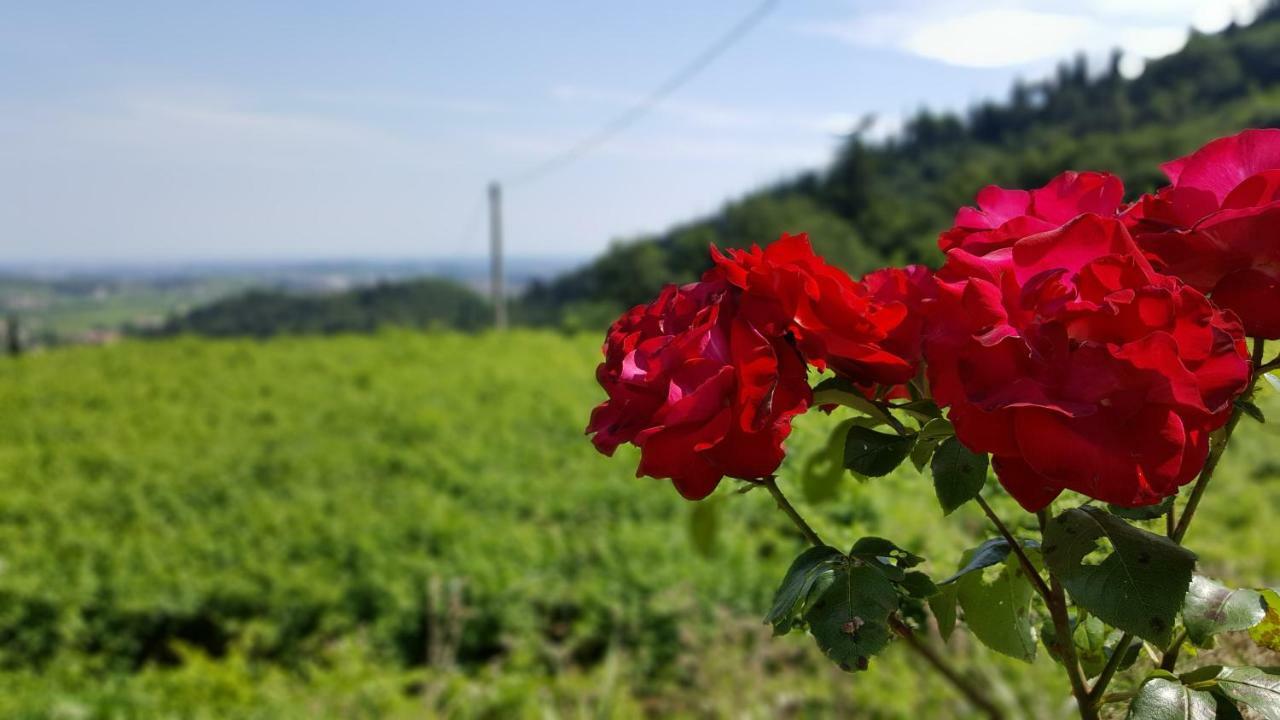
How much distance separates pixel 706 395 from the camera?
1.36 feet

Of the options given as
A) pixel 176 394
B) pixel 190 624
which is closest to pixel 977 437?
pixel 190 624

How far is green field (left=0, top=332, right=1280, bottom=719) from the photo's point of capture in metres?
2.65

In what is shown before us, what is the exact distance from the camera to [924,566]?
0.75m

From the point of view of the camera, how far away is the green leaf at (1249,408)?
42 centimetres

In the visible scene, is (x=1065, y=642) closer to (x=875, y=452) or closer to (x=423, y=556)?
(x=875, y=452)

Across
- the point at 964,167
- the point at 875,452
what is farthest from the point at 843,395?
the point at 964,167

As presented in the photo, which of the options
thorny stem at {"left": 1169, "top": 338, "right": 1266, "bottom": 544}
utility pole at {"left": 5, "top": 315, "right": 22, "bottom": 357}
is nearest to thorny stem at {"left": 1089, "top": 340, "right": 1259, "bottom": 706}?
thorny stem at {"left": 1169, "top": 338, "right": 1266, "bottom": 544}

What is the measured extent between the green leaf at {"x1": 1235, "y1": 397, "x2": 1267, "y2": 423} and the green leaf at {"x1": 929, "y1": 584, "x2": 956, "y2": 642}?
17cm

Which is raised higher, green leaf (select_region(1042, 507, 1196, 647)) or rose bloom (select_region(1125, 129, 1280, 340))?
rose bloom (select_region(1125, 129, 1280, 340))

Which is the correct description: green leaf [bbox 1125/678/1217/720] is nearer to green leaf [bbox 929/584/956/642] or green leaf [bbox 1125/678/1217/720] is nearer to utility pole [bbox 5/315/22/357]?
green leaf [bbox 929/584/956/642]

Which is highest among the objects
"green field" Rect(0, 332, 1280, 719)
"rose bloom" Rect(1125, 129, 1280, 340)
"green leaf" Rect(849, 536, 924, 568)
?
"rose bloom" Rect(1125, 129, 1280, 340)

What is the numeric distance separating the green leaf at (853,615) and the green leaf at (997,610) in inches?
3.2

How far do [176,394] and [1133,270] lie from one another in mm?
7682

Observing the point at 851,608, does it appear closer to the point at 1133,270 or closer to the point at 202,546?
the point at 1133,270
